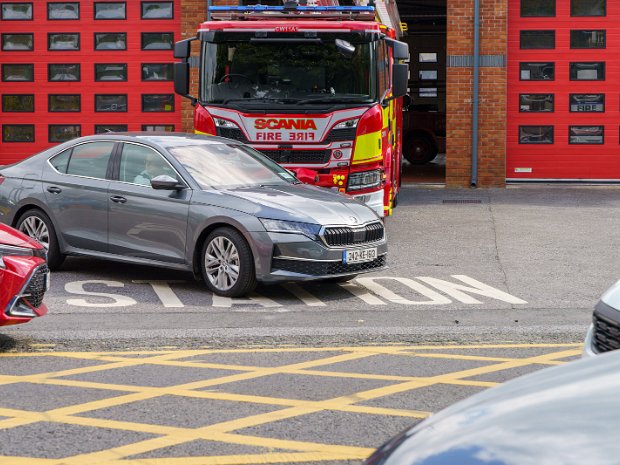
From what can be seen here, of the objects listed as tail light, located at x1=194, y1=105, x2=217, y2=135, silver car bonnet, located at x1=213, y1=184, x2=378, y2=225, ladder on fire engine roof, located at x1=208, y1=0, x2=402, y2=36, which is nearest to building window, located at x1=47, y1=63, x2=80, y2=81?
ladder on fire engine roof, located at x1=208, y1=0, x2=402, y2=36

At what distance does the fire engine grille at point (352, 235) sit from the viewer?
36.1 feet

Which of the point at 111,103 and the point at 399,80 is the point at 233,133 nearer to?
the point at 399,80

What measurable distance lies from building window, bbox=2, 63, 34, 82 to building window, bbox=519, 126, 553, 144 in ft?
30.0

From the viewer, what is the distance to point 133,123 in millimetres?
22938

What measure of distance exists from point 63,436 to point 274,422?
1059 mm

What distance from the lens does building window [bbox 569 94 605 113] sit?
22844 mm

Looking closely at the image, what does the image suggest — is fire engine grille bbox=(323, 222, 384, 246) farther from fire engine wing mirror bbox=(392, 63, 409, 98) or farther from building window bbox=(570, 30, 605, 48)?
building window bbox=(570, 30, 605, 48)

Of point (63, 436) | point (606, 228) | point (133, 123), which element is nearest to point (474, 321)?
point (63, 436)

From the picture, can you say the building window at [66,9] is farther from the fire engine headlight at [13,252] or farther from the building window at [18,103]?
the fire engine headlight at [13,252]

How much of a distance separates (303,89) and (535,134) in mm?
9251

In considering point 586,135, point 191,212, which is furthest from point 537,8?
point 191,212

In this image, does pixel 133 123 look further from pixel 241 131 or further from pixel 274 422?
pixel 274 422

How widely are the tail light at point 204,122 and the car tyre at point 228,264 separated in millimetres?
3757

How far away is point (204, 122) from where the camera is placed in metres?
14.9
